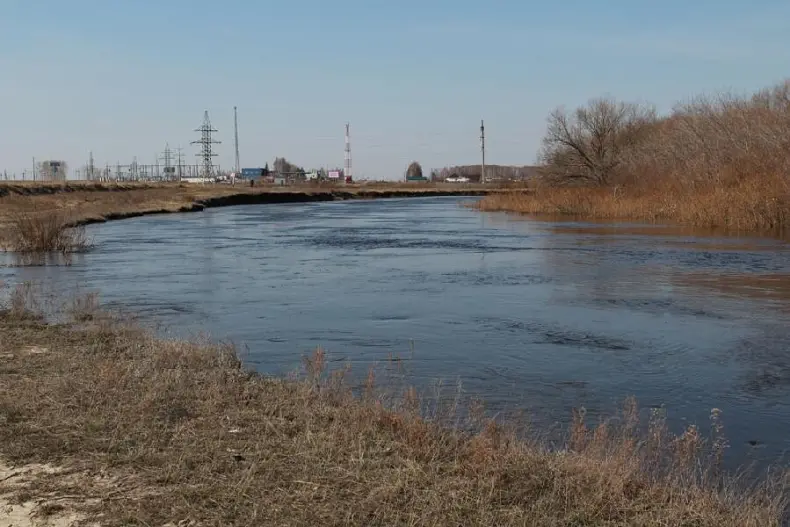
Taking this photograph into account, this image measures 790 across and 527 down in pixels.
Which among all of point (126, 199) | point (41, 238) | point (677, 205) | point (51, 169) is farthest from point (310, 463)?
point (51, 169)

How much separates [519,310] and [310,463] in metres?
9.07

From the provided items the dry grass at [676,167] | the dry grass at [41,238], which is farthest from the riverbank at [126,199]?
the dry grass at [676,167]

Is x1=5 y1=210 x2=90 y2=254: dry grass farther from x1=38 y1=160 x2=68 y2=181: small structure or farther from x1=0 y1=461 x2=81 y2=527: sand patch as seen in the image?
x1=38 y1=160 x2=68 y2=181: small structure

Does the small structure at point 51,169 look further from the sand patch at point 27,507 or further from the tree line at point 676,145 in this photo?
the sand patch at point 27,507

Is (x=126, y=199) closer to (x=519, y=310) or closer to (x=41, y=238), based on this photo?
(x=41, y=238)

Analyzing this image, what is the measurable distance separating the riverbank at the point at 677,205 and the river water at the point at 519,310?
3729mm

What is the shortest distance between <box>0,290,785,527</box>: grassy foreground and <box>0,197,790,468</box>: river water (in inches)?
58.4

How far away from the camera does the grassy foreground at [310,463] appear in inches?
189

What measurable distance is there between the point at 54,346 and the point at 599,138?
51568 mm

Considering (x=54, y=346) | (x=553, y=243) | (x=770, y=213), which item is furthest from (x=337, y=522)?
(x=770, y=213)

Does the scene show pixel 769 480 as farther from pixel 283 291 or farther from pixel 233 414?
pixel 283 291

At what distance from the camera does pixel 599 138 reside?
186ft

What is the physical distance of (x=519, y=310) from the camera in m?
14.1

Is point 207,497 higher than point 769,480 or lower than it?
higher
